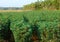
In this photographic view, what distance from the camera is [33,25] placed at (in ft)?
26.0

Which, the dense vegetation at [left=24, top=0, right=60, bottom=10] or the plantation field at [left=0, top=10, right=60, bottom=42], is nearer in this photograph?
the plantation field at [left=0, top=10, right=60, bottom=42]

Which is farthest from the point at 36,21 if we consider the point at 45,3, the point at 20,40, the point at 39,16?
the point at 45,3

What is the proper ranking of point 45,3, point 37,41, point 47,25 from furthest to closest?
point 45,3, point 37,41, point 47,25

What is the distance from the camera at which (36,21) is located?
7.95 metres

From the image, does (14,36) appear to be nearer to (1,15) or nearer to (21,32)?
(21,32)

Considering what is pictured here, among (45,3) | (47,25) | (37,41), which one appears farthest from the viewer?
(45,3)

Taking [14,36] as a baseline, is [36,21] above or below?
above

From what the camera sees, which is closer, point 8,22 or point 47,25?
point 47,25

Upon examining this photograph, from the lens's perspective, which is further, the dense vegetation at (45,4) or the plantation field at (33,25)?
the dense vegetation at (45,4)

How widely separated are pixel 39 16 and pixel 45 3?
311 inches

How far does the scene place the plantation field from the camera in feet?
24.6

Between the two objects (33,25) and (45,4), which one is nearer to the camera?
(33,25)

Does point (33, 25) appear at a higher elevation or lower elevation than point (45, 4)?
higher

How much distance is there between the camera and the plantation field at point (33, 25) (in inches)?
295
